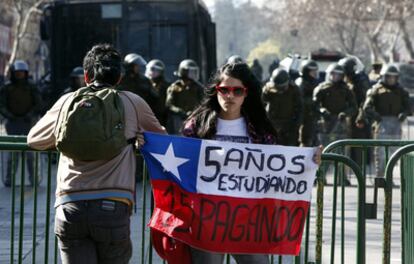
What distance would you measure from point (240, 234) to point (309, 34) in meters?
95.2

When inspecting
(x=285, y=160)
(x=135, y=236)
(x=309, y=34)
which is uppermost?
(x=309, y=34)

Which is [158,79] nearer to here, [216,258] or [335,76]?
[335,76]

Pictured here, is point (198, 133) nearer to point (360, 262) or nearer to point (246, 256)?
point (246, 256)

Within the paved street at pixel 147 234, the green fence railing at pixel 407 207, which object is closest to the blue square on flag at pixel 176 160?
the green fence railing at pixel 407 207

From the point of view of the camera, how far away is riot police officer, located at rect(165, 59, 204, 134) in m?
17.9

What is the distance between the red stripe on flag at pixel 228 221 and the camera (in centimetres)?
664

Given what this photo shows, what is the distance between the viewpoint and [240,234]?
675 centimetres

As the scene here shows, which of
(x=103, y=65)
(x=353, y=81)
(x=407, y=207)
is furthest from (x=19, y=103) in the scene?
(x=103, y=65)

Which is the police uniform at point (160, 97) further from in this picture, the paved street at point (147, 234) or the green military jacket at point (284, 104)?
the paved street at point (147, 234)

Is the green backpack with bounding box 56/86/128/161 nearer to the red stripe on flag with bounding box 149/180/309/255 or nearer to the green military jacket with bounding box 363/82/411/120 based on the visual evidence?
the red stripe on flag with bounding box 149/180/309/255

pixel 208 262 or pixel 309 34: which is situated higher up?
pixel 309 34

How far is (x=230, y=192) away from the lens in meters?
6.77

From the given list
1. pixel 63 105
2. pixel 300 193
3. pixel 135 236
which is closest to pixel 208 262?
pixel 300 193

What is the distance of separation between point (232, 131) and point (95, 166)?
0.92 meters
